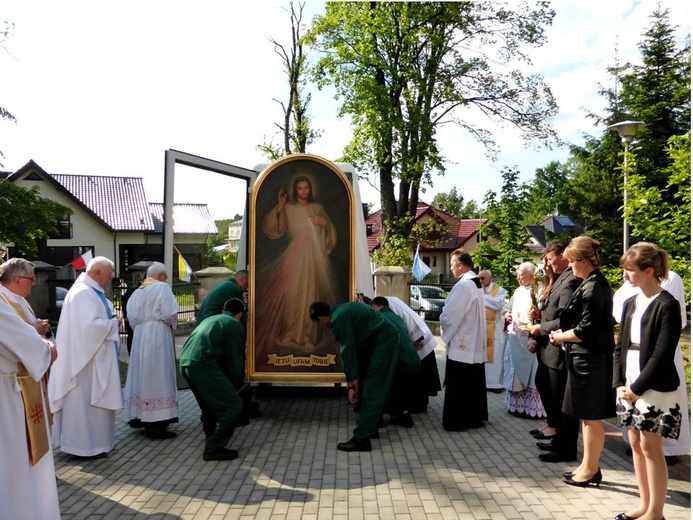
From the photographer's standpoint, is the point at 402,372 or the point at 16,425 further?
the point at 402,372

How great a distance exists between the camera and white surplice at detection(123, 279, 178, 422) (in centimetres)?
679

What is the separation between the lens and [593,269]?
195 inches

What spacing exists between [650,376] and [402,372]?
338 centimetres

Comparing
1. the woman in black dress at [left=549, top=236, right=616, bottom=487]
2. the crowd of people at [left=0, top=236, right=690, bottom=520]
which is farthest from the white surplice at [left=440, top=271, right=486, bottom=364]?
the woman in black dress at [left=549, top=236, right=616, bottom=487]

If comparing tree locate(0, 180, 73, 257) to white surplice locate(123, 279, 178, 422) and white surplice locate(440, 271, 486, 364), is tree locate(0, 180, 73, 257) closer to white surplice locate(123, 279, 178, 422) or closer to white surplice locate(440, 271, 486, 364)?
white surplice locate(123, 279, 178, 422)

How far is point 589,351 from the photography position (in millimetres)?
4793

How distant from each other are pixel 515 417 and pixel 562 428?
1.88 metres

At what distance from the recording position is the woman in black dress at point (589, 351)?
475 centimetres

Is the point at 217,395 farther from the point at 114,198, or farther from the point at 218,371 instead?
the point at 114,198

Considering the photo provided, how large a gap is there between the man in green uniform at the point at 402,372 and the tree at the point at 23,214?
39.8 ft

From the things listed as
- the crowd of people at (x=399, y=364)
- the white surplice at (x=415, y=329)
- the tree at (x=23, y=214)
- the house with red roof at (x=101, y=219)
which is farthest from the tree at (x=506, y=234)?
the house with red roof at (x=101, y=219)

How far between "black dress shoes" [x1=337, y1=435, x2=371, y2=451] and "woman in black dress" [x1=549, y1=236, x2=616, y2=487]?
6.87ft

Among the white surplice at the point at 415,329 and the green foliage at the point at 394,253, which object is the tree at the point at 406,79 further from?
the white surplice at the point at 415,329

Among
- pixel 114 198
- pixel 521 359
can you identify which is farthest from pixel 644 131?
pixel 114 198
